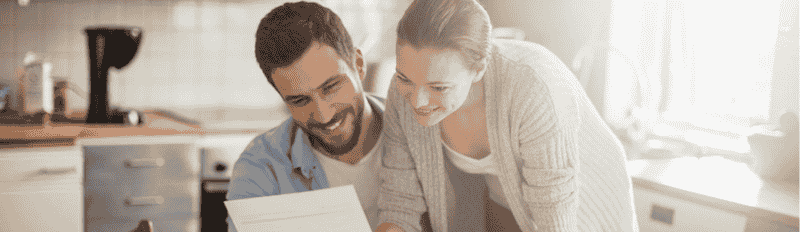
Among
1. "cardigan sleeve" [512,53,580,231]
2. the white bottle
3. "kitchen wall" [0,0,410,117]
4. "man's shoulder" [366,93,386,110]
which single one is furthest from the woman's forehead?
"kitchen wall" [0,0,410,117]

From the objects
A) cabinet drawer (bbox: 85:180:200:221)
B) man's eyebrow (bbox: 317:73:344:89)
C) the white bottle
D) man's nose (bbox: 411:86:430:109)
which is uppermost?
man's nose (bbox: 411:86:430:109)

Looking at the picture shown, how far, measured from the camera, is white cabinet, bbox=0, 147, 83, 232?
1.78 meters

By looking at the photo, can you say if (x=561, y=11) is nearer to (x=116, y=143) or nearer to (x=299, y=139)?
(x=299, y=139)

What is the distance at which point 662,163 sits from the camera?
5.49ft

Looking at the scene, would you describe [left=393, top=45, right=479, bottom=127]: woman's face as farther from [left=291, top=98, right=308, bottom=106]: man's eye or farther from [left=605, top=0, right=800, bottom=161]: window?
[left=605, top=0, right=800, bottom=161]: window

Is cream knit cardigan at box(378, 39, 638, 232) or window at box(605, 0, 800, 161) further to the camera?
window at box(605, 0, 800, 161)

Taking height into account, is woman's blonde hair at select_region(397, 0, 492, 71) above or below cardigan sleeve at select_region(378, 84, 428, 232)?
above

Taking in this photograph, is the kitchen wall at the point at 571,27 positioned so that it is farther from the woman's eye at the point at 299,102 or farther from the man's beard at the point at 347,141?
the woman's eye at the point at 299,102

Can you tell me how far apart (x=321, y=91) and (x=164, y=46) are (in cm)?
192

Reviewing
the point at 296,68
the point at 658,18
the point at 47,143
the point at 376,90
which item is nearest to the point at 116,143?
the point at 47,143

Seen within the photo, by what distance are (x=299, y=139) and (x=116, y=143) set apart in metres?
1.24

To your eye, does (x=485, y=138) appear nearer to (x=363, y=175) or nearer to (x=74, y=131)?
(x=363, y=175)

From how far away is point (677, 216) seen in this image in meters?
1.41

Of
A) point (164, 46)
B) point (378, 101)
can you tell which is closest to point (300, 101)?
point (378, 101)
